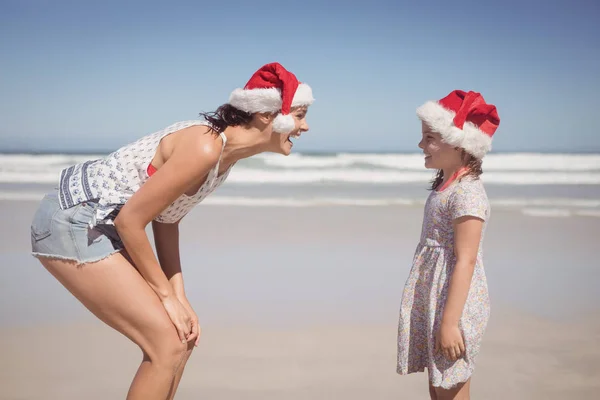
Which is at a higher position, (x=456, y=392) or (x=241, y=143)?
(x=241, y=143)

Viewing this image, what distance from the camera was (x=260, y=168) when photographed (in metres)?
16.6

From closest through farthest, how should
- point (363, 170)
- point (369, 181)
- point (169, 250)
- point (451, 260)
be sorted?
point (451, 260), point (169, 250), point (369, 181), point (363, 170)

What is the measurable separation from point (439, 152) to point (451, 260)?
0.46m

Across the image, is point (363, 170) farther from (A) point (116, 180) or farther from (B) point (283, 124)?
(A) point (116, 180)

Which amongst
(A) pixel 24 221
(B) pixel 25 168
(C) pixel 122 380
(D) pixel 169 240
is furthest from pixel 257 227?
(B) pixel 25 168

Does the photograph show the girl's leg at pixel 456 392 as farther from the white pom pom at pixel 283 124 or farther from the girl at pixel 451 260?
the white pom pom at pixel 283 124

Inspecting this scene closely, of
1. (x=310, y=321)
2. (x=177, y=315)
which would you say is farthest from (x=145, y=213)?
(x=310, y=321)

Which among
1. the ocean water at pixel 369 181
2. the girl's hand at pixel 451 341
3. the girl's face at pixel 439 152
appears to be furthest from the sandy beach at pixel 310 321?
the ocean water at pixel 369 181

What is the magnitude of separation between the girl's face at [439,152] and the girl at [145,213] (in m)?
0.62

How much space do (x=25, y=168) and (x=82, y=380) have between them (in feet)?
47.1

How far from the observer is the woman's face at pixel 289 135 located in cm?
264

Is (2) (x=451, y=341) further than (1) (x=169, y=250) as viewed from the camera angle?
No

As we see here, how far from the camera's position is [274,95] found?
2635mm

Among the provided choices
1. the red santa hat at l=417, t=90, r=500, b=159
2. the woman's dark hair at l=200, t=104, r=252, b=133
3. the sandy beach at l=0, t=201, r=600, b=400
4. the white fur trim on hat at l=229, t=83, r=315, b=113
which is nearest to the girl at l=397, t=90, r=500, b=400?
the red santa hat at l=417, t=90, r=500, b=159
